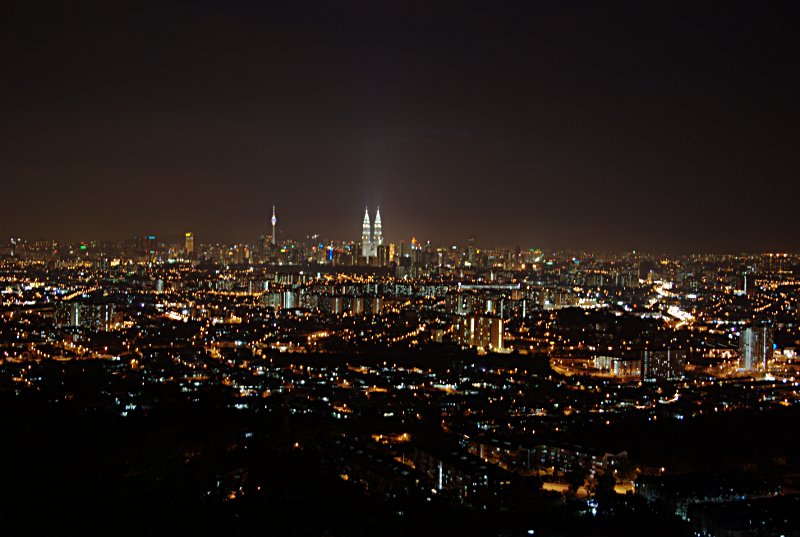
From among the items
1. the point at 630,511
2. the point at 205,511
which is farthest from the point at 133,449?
the point at 630,511

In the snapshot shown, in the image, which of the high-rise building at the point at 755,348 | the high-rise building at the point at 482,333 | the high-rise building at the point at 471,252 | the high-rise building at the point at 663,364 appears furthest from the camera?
the high-rise building at the point at 471,252

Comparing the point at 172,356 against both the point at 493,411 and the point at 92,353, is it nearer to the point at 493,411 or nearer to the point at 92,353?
the point at 92,353

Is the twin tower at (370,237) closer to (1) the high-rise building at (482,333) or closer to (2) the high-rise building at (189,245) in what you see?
(2) the high-rise building at (189,245)

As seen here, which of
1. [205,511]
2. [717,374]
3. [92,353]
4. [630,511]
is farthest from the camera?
[92,353]

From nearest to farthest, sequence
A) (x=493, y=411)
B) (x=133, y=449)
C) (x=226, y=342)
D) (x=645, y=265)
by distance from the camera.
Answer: (x=133, y=449), (x=493, y=411), (x=226, y=342), (x=645, y=265)

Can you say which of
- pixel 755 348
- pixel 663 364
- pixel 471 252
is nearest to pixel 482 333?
pixel 663 364

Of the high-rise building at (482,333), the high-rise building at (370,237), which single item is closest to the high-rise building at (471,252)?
the high-rise building at (370,237)
